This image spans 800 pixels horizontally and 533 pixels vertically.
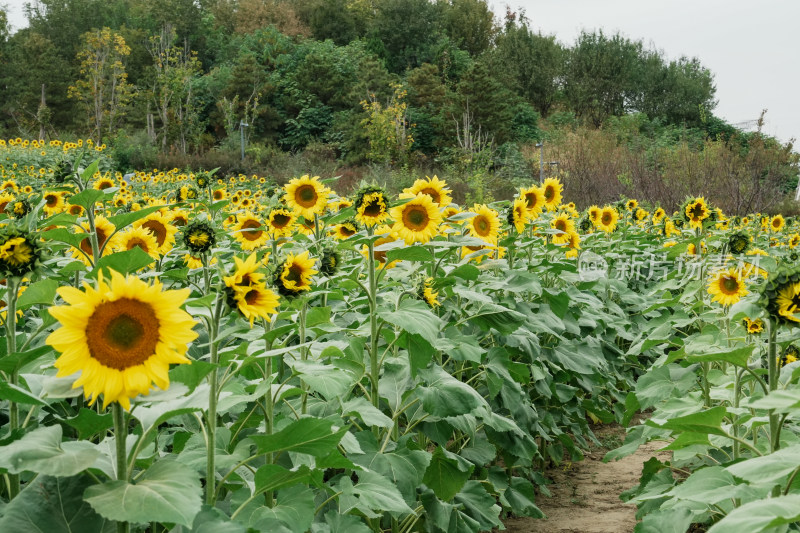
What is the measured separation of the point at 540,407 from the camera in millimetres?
4309

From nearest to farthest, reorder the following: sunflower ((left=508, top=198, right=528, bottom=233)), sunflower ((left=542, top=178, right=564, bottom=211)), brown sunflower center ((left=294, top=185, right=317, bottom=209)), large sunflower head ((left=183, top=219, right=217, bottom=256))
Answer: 1. large sunflower head ((left=183, top=219, right=217, bottom=256))
2. brown sunflower center ((left=294, top=185, right=317, bottom=209))
3. sunflower ((left=508, top=198, right=528, bottom=233))
4. sunflower ((left=542, top=178, right=564, bottom=211))

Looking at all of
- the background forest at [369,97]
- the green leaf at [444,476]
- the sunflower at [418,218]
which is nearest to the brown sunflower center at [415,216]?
the sunflower at [418,218]

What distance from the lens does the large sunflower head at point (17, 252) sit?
1.71 metres

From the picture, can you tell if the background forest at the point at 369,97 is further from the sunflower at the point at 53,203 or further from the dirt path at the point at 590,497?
the sunflower at the point at 53,203

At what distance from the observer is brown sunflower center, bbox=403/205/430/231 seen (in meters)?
2.99

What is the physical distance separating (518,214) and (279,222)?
162 centimetres

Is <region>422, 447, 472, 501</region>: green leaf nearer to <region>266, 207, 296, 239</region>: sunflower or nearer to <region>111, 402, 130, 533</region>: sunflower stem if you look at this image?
<region>266, 207, 296, 239</region>: sunflower

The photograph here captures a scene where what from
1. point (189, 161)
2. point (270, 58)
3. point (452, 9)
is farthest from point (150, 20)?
point (189, 161)

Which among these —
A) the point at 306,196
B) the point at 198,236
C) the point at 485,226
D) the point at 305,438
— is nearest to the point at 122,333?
the point at 305,438

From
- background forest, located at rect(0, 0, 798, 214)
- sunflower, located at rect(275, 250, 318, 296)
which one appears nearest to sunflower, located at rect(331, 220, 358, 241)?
sunflower, located at rect(275, 250, 318, 296)

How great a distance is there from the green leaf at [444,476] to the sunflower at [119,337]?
165cm

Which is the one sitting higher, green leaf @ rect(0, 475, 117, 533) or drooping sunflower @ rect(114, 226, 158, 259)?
drooping sunflower @ rect(114, 226, 158, 259)

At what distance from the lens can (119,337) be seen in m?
1.20

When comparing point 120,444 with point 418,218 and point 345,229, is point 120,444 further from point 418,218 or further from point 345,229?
point 345,229
